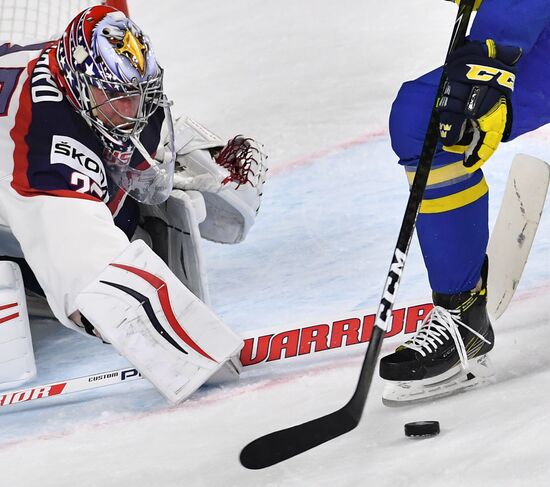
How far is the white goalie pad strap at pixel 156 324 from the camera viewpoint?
7.61ft

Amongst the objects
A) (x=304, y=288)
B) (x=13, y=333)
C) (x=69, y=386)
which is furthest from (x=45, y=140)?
(x=304, y=288)

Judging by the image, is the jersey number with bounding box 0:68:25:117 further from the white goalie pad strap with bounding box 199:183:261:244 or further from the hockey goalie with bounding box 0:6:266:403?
the white goalie pad strap with bounding box 199:183:261:244

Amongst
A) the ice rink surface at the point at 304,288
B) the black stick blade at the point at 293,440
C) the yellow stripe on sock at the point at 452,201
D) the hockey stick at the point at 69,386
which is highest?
the yellow stripe on sock at the point at 452,201

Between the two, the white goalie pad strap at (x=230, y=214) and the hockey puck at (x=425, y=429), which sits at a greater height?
the hockey puck at (x=425, y=429)

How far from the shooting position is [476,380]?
2266mm

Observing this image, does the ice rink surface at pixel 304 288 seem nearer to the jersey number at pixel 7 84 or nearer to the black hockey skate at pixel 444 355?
the black hockey skate at pixel 444 355

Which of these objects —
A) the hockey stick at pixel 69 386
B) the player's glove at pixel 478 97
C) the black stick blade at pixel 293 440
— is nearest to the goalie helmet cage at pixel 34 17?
the hockey stick at pixel 69 386

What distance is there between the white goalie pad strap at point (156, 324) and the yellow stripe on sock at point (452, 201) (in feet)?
1.72

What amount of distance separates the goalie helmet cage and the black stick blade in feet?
6.38

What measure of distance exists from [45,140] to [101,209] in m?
0.21

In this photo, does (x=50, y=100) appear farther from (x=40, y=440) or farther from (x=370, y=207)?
(x=370, y=207)

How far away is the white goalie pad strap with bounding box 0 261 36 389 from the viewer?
2.61m

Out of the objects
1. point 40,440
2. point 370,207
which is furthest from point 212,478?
point 370,207

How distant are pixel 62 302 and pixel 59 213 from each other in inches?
7.6
